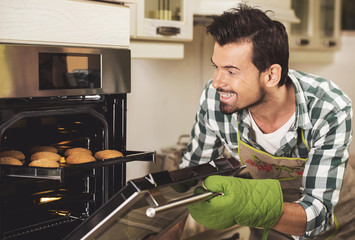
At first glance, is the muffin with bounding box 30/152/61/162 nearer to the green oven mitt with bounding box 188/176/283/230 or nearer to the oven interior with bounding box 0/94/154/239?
the oven interior with bounding box 0/94/154/239

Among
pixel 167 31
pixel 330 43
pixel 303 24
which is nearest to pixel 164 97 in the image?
pixel 167 31

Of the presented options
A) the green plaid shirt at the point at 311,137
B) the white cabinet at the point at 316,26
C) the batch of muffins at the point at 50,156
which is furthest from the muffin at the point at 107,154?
the white cabinet at the point at 316,26

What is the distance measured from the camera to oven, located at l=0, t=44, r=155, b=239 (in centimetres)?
96

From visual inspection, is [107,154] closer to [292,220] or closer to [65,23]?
[65,23]

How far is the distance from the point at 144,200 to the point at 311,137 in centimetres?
70

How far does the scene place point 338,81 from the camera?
369cm

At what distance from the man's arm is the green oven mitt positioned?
0.14 feet

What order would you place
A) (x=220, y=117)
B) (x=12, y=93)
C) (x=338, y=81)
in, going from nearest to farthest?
1. (x=12, y=93)
2. (x=220, y=117)
3. (x=338, y=81)

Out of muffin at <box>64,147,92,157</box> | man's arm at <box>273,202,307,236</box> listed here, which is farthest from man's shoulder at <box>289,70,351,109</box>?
muffin at <box>64,147,92,157</box>

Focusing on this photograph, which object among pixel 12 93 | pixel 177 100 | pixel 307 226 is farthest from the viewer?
pixel 177 100

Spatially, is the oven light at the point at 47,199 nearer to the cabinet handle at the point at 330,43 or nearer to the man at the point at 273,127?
the man at the point at 273,127

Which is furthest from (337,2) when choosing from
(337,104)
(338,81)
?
(337,104)

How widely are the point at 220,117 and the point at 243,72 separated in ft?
0.76

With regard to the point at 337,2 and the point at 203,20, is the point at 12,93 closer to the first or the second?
the point at 203,20
